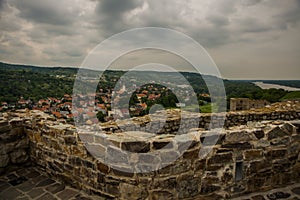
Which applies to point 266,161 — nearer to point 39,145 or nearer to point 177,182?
point 177,182

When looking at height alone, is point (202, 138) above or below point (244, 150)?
above

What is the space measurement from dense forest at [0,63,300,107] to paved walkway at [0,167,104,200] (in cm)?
624

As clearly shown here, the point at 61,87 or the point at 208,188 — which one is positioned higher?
the point at 61,87

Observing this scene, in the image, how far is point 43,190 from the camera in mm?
3193

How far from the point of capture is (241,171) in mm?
2859

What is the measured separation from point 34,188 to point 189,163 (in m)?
2.45

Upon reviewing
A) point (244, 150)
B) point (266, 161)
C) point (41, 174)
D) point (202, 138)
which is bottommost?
point (41, 174)

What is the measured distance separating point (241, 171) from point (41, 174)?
3345 mm

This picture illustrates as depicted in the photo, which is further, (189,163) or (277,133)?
(277,133)

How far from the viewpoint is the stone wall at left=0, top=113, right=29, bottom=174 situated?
3764mm

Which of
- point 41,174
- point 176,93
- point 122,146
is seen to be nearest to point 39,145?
point 41,174

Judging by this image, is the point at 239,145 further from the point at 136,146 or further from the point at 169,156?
the point at 136,146

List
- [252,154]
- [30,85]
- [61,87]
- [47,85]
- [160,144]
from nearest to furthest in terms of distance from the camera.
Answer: [160,144] < [252,154] < [30,85] < [61,87] < [47,85]

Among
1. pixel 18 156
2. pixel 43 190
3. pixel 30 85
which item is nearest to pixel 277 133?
pixel 43 190
